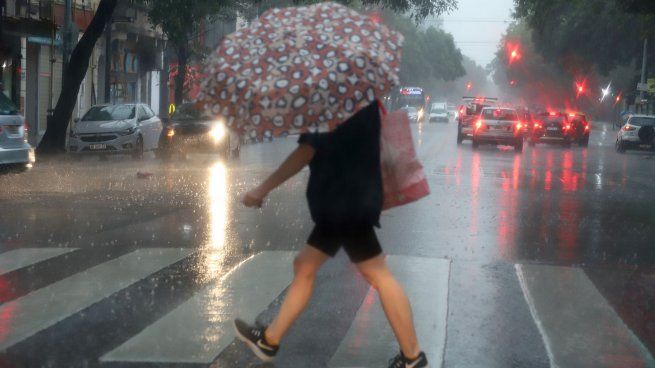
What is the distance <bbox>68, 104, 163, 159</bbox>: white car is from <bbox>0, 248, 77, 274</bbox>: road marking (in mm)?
17812

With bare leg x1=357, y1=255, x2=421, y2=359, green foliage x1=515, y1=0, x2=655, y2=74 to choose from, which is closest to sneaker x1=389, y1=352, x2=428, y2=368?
bare leg x1=357, y1=255, x2=421, y2=359

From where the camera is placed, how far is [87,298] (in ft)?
24.5

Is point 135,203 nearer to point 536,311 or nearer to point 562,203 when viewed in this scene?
point 562,203

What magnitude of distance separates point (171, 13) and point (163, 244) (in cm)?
A: 2032

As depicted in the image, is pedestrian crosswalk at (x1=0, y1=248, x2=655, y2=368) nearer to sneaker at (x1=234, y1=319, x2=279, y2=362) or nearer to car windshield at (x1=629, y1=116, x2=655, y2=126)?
sneaker at (x1=234, y1=319, x2=279, y2=362)

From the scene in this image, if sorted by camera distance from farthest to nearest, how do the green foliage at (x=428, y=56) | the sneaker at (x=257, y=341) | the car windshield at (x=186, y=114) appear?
the green foliage at (x=428, y=56) < the car windshield at (x=186, y=114) < the sneaker at (x=257, y=341)

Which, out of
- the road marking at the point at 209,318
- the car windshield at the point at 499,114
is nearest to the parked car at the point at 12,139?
the road marking at the point at 209,318

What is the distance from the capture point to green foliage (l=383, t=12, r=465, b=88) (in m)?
112

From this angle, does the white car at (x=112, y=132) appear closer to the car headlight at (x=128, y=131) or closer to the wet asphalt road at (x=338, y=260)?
the car headlight at (x=128, y=131)

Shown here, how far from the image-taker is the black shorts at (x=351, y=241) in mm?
5312

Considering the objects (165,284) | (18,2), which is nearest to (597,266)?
(165,284)

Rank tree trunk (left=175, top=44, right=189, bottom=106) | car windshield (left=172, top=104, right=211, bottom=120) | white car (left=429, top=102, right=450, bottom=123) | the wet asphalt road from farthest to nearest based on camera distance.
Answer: white car (left=429, top=102, right=450, bottom=123), tree trunk (left=175, top=44, right=189, bottom=106), car windshield (left=172, top=104, right=211, bottom=120), the wet asphalt road

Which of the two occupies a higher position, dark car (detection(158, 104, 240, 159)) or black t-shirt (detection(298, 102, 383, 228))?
black t-shirt (detection(298, 102, 383, 228))

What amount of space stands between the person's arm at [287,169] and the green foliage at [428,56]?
10130 cm
